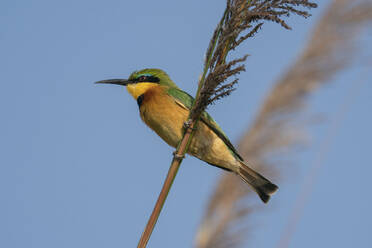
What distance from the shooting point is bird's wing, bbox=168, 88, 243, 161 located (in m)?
3.77

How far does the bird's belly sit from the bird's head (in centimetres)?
19

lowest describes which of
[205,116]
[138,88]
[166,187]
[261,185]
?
[166,187]

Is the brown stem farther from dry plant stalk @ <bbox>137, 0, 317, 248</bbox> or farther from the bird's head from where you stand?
the bird's head

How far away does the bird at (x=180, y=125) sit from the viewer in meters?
3.73

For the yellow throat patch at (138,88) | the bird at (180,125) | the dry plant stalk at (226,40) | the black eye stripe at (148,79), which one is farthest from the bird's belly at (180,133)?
the dry plant stalk at (226,40)

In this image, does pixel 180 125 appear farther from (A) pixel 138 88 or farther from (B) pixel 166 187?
(B) pixel 166 187

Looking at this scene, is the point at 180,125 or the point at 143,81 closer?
the point at 180,125

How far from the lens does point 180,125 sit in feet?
12.0

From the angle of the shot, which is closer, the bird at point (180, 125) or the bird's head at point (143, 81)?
the bird at point (180, 125)


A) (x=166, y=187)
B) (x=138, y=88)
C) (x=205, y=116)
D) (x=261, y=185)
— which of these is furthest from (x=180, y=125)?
(x=166, y=187)

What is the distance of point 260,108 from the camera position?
4.34m

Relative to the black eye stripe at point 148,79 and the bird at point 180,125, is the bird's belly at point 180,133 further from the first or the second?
the black eye stripe at point 148,79

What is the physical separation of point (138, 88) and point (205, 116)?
25.9 inches

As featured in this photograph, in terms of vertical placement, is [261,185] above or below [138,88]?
below
